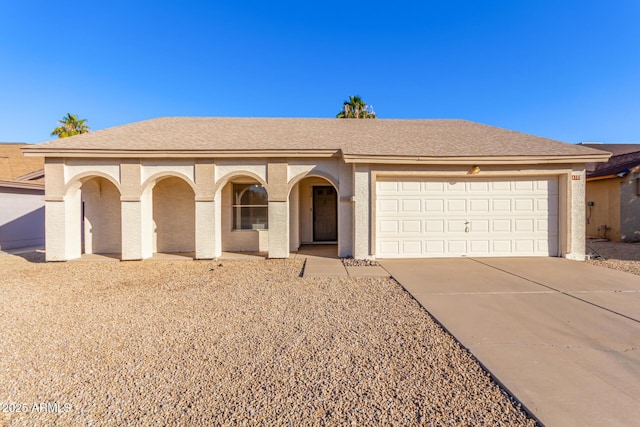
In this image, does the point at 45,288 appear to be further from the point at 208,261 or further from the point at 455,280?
the point at 455,280

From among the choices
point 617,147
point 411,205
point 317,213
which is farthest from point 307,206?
point 617,147

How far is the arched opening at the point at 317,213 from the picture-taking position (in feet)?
36.8

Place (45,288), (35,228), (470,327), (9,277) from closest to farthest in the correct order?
(470,327)
(45,288)
(9,277)
(35,228)

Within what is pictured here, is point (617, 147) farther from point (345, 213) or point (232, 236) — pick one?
point (232, 236)

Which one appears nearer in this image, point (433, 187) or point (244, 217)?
point (433, 187)

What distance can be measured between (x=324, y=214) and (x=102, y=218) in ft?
26.5

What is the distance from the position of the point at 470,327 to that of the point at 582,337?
1287mm

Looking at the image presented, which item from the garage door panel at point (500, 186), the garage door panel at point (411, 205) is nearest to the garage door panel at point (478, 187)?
the garage door panel at point (500, 186)

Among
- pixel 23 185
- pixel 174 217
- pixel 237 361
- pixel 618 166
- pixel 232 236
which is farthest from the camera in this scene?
pixel 618 166

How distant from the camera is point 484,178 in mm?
8711

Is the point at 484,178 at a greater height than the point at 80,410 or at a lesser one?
greater

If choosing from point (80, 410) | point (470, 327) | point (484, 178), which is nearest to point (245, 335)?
point (80, 410)

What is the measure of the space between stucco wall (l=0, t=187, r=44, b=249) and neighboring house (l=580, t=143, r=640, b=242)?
26003 mm

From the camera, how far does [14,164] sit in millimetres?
14938
